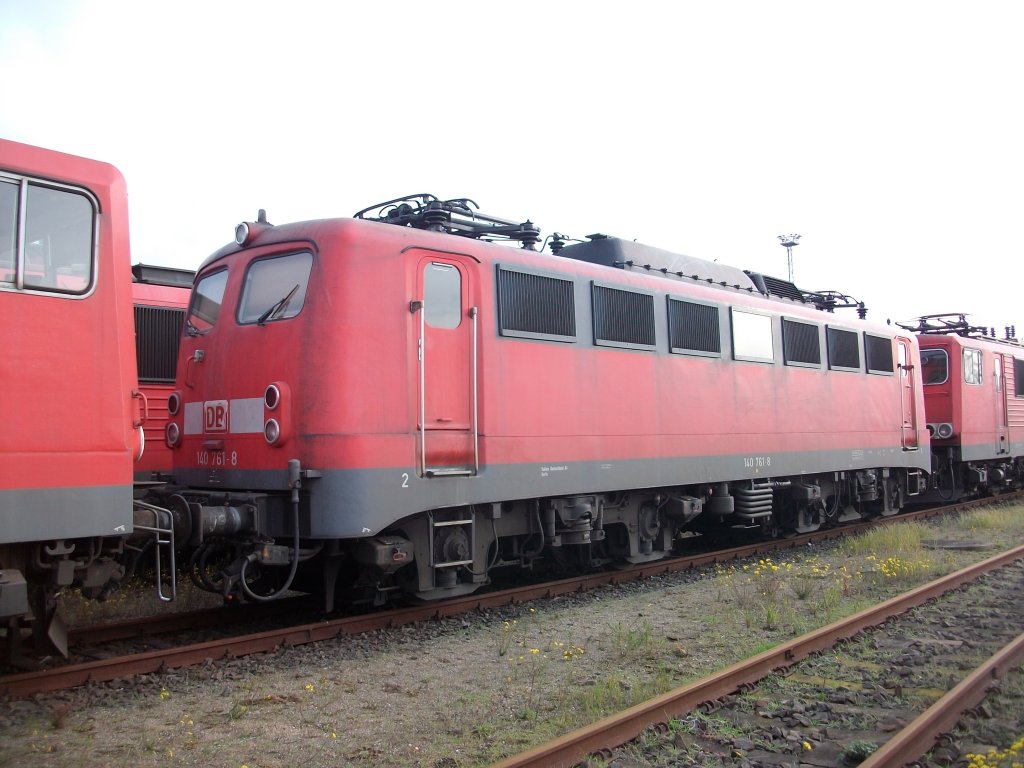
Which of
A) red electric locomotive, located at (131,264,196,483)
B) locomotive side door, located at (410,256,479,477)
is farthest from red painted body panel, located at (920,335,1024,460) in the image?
red electric locomotive, located at (131,264,196,483)

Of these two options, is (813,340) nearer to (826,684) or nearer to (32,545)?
(826,684)

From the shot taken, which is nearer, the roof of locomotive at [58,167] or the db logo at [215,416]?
the roof of locomotive at [58,167]

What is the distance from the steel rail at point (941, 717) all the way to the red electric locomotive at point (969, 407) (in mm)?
12747

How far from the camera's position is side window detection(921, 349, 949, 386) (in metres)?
18.0

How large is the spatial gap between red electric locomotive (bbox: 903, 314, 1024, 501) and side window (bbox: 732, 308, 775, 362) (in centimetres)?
823

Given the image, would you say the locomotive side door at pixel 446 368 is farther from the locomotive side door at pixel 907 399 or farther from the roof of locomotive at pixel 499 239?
the locomotive side door at pixel 907 399

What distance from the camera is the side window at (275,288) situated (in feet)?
23.6

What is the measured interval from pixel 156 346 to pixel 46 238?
530 cm

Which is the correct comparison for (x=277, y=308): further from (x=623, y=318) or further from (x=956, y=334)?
(x=956, y=334)

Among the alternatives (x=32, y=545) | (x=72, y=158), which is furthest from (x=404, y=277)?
(x=32, y=545)

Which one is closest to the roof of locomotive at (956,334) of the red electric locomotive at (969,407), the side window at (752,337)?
the red electric locomotive at (969,407)

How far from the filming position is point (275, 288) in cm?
744

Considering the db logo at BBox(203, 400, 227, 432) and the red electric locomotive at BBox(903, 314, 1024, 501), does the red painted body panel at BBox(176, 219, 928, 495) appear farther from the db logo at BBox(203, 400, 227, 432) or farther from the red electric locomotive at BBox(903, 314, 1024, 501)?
the red electric locomotive at BBox(903, 314, 1024, 501)

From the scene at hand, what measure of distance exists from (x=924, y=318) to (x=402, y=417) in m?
17.4
